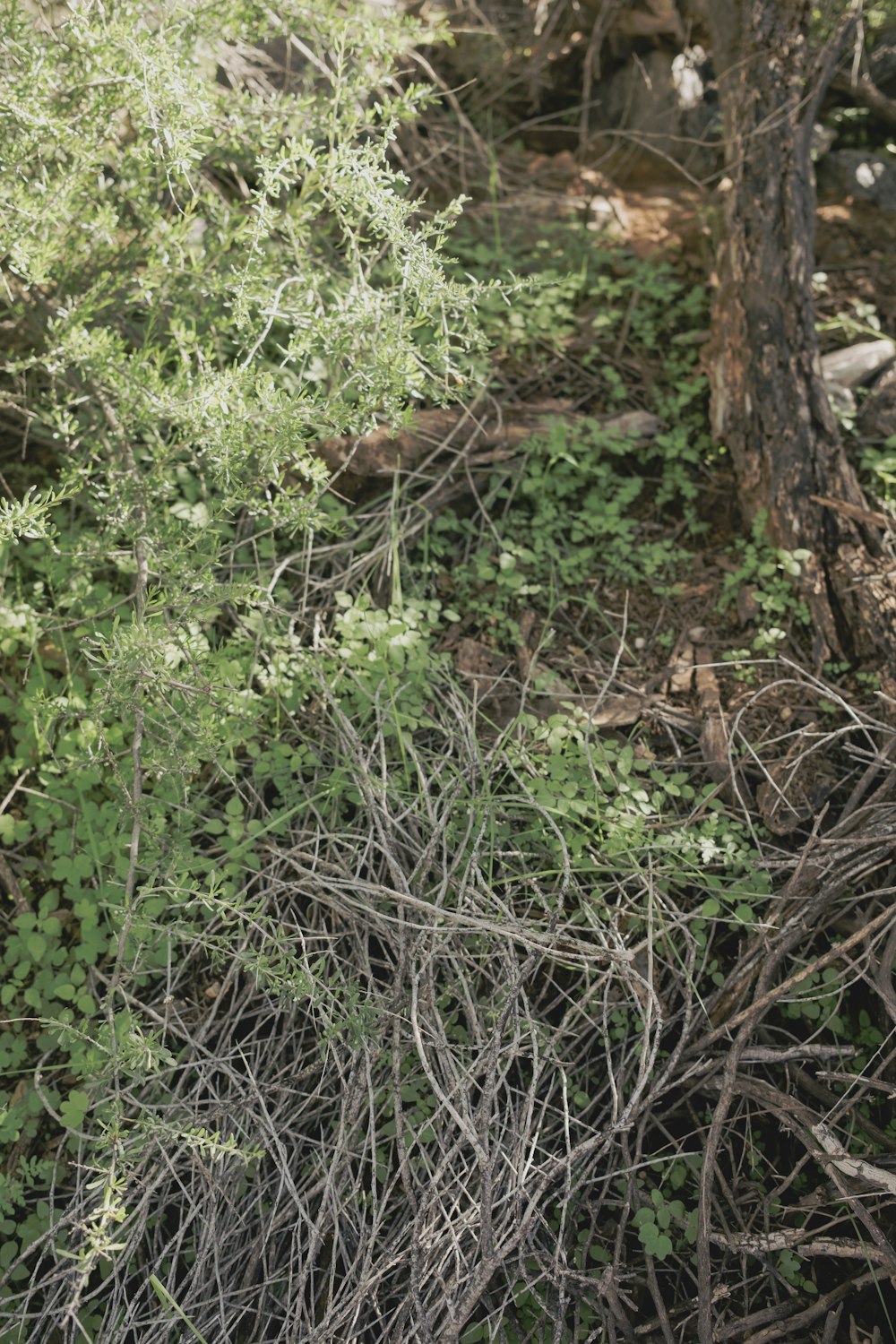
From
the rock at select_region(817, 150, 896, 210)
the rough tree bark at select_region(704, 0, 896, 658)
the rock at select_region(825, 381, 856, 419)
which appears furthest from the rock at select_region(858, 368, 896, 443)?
the rock at select_region(817, 150, 896, 210)

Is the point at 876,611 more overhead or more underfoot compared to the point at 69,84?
more underfoot

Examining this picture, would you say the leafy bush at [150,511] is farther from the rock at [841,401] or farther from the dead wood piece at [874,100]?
the dead wood piece at [874,100]

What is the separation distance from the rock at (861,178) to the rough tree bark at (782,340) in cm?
→ 67

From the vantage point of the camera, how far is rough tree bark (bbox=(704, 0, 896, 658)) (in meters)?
3.05

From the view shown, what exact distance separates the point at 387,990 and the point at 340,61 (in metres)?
2.20

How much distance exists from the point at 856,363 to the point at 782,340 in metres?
0.43

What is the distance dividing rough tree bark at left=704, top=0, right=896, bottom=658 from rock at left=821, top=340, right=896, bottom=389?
0.28m

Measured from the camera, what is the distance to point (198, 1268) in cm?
212

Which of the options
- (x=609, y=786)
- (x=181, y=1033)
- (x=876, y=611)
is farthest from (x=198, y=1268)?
(x=876, y=611)

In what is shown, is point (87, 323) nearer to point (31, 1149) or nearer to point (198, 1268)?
point (31, 1149)

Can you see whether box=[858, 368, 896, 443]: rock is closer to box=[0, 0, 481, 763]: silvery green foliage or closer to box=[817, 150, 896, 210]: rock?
box=[817, 150, 896, 210]: rock

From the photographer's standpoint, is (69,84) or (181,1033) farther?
(69,84)

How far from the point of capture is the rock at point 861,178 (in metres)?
4.28

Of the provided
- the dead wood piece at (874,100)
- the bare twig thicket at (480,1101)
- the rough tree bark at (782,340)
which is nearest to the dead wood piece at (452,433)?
the rough tree bark at (782,340)
